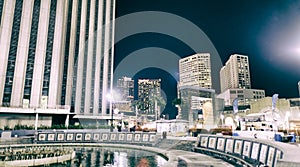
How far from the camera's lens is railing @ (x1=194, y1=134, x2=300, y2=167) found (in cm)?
903

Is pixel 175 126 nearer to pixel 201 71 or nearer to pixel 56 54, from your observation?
pixel 56 54

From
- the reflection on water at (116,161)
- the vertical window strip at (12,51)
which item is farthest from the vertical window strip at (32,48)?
the reflection on water at (116,161)

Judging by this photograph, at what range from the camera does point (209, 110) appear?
71.8m

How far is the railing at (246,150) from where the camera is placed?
903 centimetres

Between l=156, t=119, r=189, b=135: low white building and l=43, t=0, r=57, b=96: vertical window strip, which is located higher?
l=43, t=0, r=57, b=96: vertical window strip

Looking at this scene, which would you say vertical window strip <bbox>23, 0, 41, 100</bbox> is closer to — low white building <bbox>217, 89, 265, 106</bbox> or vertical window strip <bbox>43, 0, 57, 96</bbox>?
vertical window strip <bbox>43, 0, 57, 96</bbox>

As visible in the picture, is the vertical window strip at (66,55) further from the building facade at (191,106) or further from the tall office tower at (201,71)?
the tall office tower at (201,71)

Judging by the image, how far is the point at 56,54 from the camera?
49.8m

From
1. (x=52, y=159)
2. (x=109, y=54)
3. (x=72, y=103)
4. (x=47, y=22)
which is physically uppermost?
(x=47, y=22)

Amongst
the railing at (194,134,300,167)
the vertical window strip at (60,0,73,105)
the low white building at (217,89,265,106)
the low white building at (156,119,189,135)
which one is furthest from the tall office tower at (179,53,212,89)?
the railing at (194,134,300,167)

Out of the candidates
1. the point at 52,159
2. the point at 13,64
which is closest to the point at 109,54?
the point at 13,64

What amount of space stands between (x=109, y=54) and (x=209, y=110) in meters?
37.2

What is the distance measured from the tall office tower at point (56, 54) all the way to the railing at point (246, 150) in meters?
39.0

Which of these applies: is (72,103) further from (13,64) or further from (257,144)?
(257,144)
